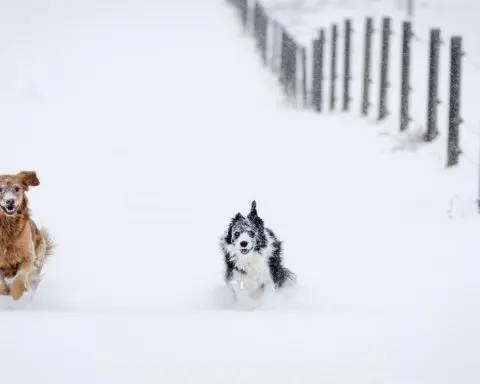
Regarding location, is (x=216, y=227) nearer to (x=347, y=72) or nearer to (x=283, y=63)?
(x=347, y=72)

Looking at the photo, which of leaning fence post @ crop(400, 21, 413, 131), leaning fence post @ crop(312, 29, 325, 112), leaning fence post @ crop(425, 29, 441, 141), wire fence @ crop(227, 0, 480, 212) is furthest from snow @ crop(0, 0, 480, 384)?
leaning fence post @ crop(312, 29, 325, 112)

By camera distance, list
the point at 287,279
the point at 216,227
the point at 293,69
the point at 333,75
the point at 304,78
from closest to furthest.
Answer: the point at 287,279 < the point at 216,227 < the point at 333,75 < the point at 304,78 < the point at 293,69

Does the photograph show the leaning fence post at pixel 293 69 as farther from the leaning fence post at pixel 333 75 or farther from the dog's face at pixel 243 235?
the dog's face at pixel 243 235

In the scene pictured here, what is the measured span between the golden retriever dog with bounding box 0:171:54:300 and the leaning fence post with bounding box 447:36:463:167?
7353 millimetres

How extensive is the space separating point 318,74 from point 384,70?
443cm

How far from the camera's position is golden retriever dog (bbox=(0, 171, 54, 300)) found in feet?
23.2

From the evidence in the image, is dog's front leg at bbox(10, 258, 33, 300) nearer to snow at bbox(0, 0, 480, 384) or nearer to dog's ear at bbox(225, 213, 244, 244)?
snow at bbox(0, 0, 480, 384)

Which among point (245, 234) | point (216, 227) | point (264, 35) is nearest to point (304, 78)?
point (264, 35)

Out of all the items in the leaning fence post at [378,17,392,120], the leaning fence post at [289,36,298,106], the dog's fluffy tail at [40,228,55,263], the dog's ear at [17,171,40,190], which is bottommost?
the dog's fluffy tail at [40,228,55,263]

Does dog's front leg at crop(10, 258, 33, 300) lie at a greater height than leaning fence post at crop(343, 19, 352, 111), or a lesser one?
lesser

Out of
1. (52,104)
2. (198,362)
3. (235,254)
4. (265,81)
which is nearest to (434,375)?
(198,362)

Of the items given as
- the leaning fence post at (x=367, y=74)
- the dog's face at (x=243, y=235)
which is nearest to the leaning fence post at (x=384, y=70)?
the leaning fence post at (x=367, y=74)

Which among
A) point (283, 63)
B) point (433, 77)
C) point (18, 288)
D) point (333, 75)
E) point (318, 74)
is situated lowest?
point (18, 288)

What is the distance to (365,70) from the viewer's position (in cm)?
1777
